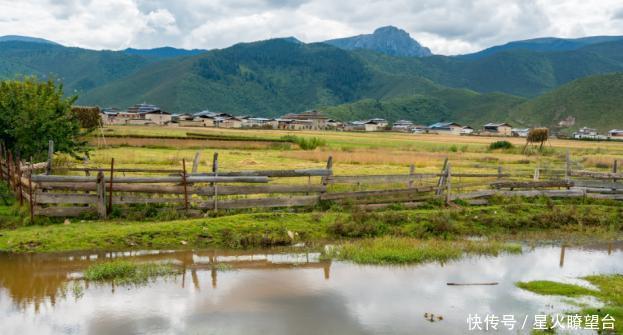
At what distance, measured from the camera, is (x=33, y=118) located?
20625 mm

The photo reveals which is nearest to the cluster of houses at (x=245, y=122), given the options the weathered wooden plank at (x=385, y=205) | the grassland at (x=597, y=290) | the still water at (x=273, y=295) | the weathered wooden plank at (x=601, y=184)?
the weathered wooden plank at (x=385, y=205)

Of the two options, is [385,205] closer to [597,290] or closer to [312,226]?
[312,226]

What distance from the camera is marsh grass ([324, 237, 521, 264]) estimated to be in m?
13.5

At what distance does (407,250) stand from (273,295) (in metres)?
4.63

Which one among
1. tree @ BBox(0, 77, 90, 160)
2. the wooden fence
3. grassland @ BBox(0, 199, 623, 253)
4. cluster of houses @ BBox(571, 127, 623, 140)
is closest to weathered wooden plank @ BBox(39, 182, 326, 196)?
the wooden fence

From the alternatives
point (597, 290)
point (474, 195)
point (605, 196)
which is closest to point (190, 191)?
point (474, 195)

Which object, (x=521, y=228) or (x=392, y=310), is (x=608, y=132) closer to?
(x=521, y=228)

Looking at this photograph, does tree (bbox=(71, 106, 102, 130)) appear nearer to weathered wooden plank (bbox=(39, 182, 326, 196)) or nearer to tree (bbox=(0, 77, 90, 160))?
tree (bbox=(0, 77, 90, 160))

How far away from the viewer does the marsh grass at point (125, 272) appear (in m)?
11.4

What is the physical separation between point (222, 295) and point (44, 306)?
336cm

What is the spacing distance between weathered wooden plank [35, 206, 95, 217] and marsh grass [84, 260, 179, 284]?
4.07 meters

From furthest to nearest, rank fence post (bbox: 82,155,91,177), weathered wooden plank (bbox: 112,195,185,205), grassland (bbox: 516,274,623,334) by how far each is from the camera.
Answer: fence post (bbox: 82,155,91,177), weathered wooden plank (bbox: 112,195,185,205), grassland (bbox: 516,274,623,334)

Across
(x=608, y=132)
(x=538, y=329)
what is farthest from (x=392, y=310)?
(x=608, y=132)

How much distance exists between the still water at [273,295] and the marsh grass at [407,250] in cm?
39
